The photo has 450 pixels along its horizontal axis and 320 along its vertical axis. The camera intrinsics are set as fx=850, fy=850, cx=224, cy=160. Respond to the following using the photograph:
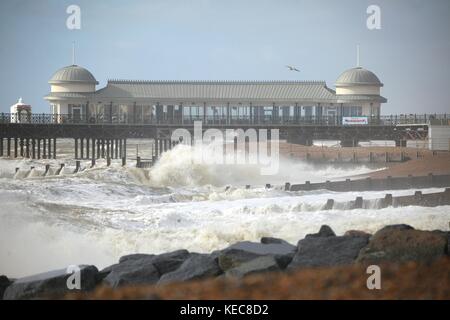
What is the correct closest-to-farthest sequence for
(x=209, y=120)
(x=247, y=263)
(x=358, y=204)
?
(x=247, y=263), (x=358, y=204), (x=209, y=120)

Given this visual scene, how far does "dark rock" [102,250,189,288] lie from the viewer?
1046 cm

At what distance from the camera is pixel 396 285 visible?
9992 mm

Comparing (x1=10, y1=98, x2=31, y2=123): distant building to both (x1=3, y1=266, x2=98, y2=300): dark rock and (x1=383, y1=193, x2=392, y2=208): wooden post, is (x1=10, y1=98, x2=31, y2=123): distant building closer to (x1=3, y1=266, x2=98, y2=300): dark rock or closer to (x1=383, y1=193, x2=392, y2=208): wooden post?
(x1=383, y1=193, x2=392, y2=208): wooden post

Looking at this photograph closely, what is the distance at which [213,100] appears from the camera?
172 ft

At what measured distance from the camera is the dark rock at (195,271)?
10.3 metres

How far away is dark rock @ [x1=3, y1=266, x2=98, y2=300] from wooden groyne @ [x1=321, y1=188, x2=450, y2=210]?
9199 millimetres

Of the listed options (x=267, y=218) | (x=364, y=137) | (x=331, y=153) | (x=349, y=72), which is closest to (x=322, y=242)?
(x=267, y=218)

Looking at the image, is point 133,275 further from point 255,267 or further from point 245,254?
point 255,267

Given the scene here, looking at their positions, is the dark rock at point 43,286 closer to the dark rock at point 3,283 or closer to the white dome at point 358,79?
the dark rock at point 3,283

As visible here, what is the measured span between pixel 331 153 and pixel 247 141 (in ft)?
18.9

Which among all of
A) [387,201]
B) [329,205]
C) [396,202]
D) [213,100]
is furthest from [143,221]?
[213,100]

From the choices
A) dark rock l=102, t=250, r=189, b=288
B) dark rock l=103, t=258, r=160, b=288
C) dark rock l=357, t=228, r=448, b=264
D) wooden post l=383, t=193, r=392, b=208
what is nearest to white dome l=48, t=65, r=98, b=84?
wooden post l=383, t=193, r=392, b=208

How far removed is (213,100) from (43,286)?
140 feet
